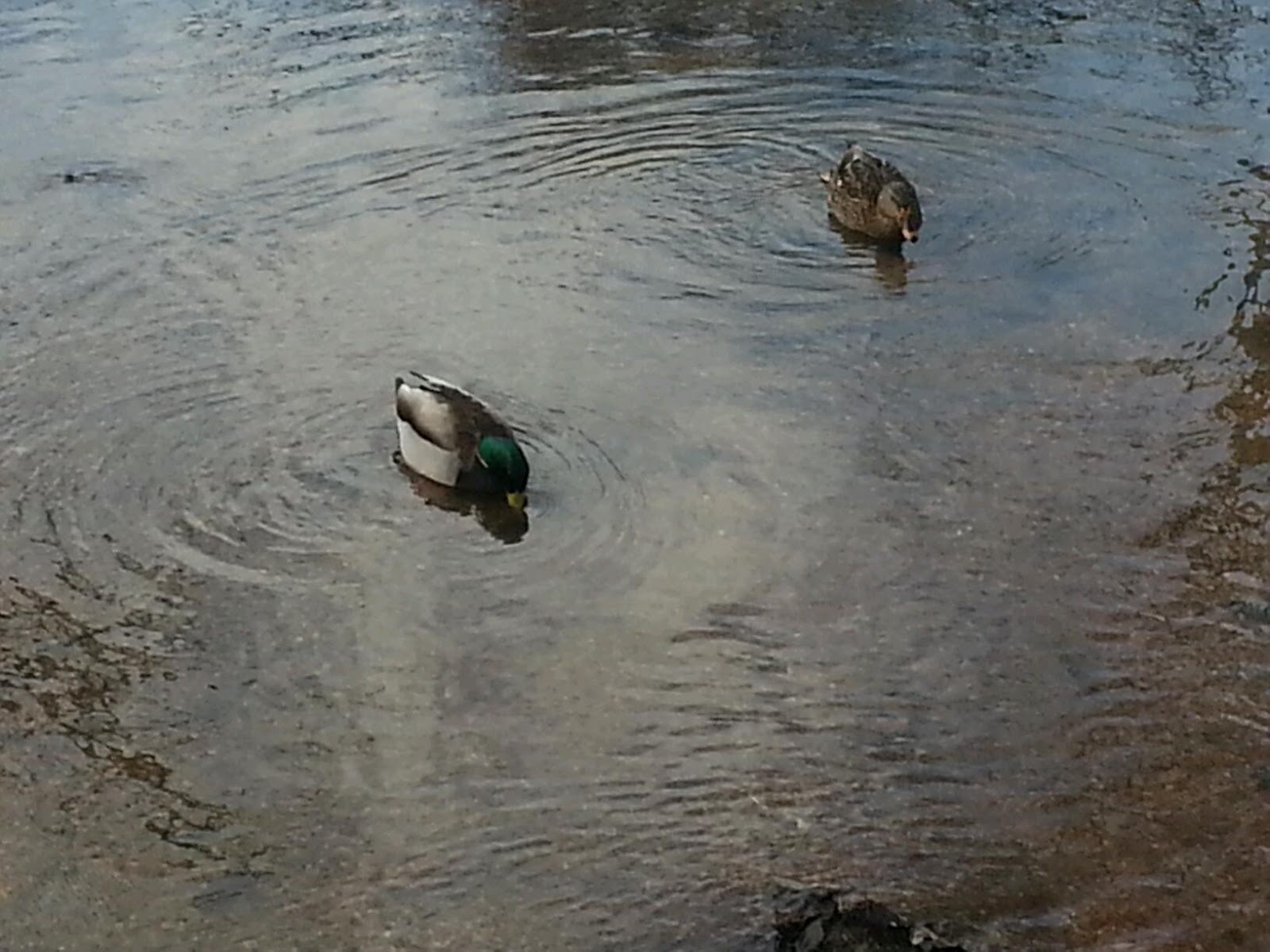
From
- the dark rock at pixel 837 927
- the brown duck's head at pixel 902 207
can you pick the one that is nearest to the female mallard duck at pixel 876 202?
the brown duck's head at pixel 902 207

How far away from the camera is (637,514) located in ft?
21.8

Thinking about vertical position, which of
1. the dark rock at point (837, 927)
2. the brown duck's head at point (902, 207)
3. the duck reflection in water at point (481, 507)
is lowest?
the dark rock at point (837, 927)

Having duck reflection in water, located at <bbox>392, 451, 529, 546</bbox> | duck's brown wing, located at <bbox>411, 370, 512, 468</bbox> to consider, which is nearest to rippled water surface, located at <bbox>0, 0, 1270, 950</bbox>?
duck reflection in water, located at <bbox>392, 451, 529, 546</bbox>

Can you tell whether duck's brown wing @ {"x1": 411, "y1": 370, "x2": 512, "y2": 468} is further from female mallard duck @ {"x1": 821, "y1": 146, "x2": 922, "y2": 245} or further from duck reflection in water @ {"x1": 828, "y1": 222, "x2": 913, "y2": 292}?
female mallard duck @ {"x1": 821, "y1": 146, "x2": 922, "y2": 245}

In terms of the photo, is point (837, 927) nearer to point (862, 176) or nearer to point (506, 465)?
point (506, 465)

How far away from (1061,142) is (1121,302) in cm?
200

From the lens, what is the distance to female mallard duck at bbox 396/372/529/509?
6695 millimetres

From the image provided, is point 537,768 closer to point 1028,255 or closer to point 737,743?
point 737,743

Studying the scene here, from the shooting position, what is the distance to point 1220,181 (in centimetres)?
933

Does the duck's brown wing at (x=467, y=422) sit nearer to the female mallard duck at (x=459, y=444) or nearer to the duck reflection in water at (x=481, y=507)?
the female mallard duck at (x=459, y=444)

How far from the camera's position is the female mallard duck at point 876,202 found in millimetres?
8625

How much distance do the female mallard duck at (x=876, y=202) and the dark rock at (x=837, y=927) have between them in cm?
449

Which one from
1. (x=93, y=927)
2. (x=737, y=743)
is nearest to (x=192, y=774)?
(x=93, y=927)

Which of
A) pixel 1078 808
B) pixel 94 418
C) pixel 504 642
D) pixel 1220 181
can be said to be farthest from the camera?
pixel 1220 181
